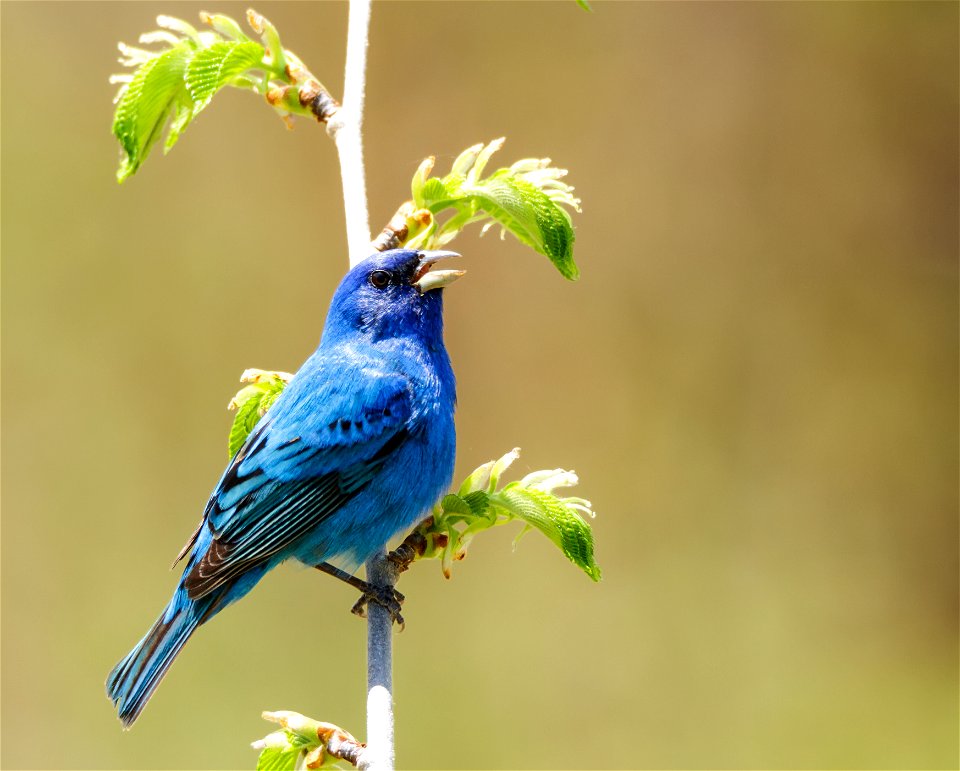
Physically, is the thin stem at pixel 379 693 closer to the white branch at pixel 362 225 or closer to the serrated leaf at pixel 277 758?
the white branch at pixel 362 225

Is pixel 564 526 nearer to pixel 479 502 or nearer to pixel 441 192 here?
pixel 479 502

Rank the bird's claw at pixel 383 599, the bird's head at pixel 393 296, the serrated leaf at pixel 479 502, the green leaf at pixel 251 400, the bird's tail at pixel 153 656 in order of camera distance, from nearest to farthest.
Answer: the serrated leaf at pixel 479 502, the bird's claw at pixel 383 599, the green leaf at pixel 251 400, the bird's tail at pixel 153 656, the bird's head at pixel 393 296

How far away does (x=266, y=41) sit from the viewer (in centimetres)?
262

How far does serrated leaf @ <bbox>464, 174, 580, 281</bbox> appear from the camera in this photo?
92.4 inches

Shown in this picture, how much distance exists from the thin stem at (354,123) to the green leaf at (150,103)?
1.14 ft

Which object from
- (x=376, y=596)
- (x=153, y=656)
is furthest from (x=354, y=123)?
(x=153, y=656)

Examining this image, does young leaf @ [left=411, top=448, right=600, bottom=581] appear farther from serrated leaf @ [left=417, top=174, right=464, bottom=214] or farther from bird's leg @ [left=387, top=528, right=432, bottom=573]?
serrated leaf @ [left=417, top=174, right=464, bottom=214]

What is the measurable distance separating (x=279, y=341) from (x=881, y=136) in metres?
3.72

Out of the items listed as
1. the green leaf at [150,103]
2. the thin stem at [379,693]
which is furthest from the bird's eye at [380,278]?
the thin stem at [379,693]

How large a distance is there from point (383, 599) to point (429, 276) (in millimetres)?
1073

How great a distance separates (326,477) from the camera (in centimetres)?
312

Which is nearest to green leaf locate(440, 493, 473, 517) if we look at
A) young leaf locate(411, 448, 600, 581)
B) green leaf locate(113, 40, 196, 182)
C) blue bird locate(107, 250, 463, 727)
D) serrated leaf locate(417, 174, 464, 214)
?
young leaf locate(411, 448, 600, 581)

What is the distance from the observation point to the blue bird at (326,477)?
2.99 metres

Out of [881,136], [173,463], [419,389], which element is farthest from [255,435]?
[881,136]
